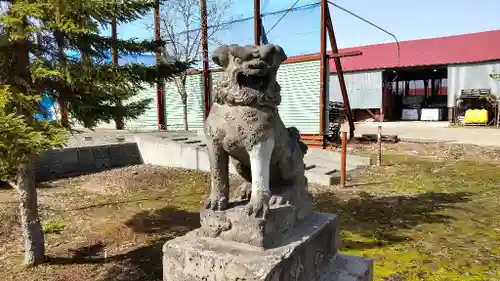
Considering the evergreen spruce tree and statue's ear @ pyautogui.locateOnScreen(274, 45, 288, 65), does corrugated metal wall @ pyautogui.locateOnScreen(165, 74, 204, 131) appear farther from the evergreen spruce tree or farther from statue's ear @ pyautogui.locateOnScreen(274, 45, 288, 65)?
statue's ear @ pyautogui.locateOnScreen(274, 45, 288, 65)

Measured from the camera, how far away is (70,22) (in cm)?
275

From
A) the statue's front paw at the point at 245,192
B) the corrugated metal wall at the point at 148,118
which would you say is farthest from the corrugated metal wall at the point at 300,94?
the statue's front paw at the point at 245,192

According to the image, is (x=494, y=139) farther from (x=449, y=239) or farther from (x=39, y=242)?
(x=39, y=242)

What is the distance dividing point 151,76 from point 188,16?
8.61m

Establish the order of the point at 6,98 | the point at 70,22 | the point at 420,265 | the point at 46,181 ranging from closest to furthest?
1. the point at 6,98
2. the point at 70,22
3. the point at 420,265
4. the point at 46,181

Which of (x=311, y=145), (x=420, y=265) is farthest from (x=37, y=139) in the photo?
(x=311, y=145)

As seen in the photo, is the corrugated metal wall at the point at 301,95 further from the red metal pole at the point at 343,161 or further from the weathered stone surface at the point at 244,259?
the weathered stone surface at the point at 244,259

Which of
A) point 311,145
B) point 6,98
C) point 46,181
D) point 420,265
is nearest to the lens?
point 6,98

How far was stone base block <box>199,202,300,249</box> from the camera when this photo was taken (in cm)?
193

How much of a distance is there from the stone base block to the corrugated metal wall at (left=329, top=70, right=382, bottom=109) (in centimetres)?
2233

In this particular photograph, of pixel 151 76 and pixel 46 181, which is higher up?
pixel 151 76

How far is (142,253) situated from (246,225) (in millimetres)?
2384

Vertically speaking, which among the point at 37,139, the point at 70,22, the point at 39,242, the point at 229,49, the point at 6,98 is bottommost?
the point at 39,242

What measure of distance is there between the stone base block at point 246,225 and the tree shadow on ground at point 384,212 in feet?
6.98
